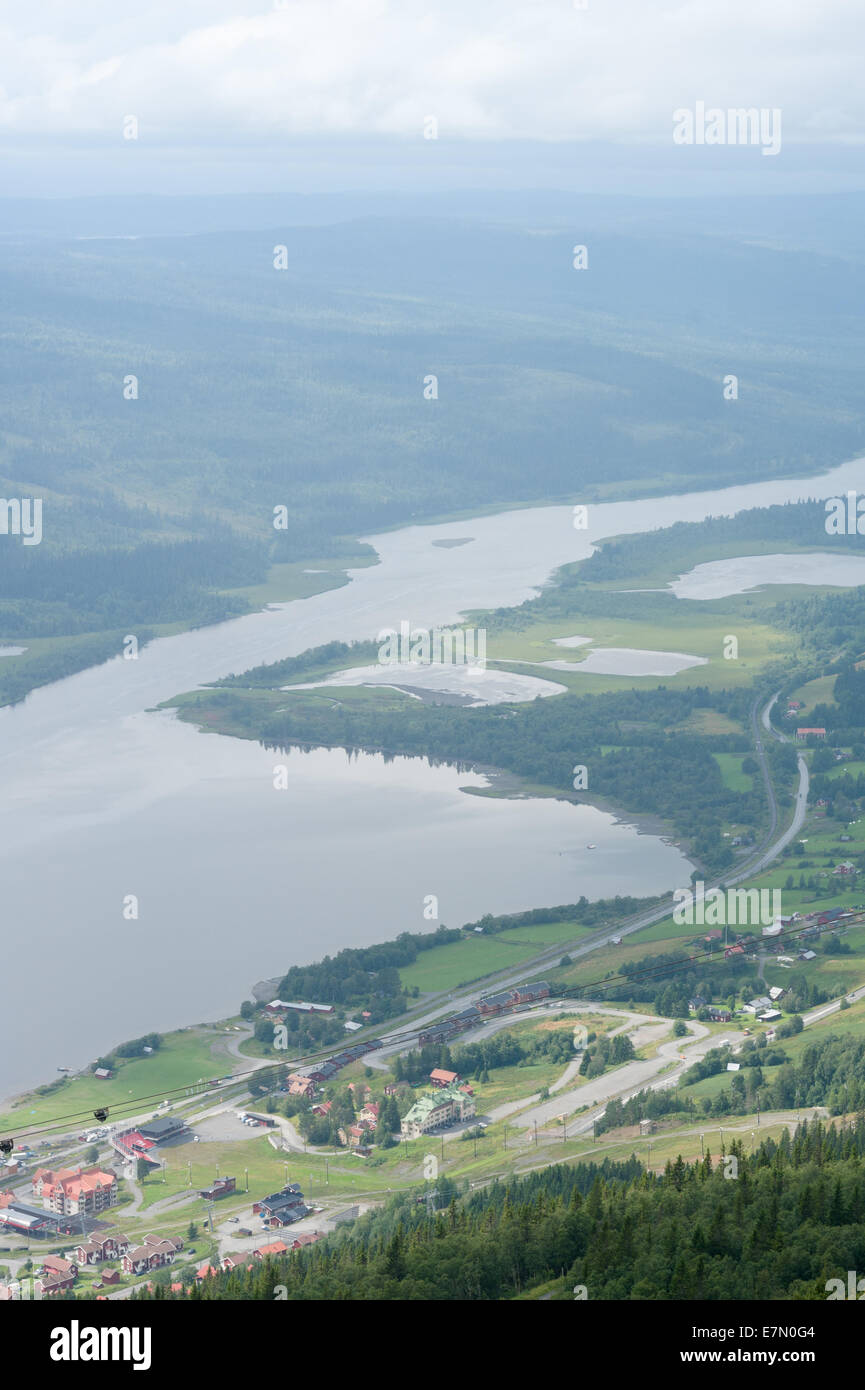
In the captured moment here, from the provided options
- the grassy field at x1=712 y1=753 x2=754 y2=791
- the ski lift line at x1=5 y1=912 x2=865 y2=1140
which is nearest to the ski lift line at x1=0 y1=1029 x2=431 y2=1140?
the ski lift line at x1=5 y1=912 x2=865 y2=1140

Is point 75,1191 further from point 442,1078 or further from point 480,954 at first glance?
point 480,954

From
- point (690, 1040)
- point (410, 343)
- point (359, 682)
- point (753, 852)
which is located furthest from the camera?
point (410, 343)

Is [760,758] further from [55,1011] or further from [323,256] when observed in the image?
[323,256]

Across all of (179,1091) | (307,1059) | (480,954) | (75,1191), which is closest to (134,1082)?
(179,1091)

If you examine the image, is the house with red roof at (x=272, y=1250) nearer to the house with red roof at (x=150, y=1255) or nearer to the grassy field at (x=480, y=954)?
the house with red roof at (x=150, y=1255)
